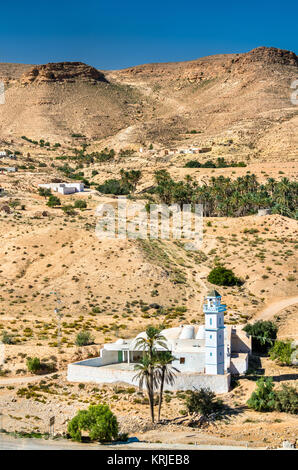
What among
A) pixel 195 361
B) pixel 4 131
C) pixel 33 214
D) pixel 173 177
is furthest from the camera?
pixel 4 131

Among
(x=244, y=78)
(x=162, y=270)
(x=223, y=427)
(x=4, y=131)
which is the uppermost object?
(x=244, y=78)

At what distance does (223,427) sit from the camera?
118ft

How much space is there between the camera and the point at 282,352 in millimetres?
44938

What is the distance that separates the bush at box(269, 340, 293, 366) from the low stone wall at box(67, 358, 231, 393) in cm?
552

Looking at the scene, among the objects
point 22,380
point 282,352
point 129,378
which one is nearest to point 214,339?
point 129,378

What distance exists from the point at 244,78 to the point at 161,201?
317ft

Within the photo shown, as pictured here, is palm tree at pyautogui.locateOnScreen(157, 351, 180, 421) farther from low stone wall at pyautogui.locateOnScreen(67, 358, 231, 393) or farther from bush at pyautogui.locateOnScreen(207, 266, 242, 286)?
bush at pyautogui.locateOnScreen(207, 266, 242, 286)

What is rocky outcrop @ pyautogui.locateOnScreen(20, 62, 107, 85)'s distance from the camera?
190 meters

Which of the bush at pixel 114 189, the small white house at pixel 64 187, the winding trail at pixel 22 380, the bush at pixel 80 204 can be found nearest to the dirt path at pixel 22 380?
the winding trail at pixel 22 380

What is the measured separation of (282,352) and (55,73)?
161711 millimetres

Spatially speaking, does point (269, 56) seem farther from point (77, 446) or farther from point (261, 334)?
point (77, 446)

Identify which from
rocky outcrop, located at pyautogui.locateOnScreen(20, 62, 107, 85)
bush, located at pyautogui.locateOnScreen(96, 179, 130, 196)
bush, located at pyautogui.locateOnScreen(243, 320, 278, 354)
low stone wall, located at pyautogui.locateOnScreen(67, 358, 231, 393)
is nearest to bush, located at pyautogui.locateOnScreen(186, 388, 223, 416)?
low stone wall, located at pyautogui.locateOnScreen(67, 358, 231, 393)
